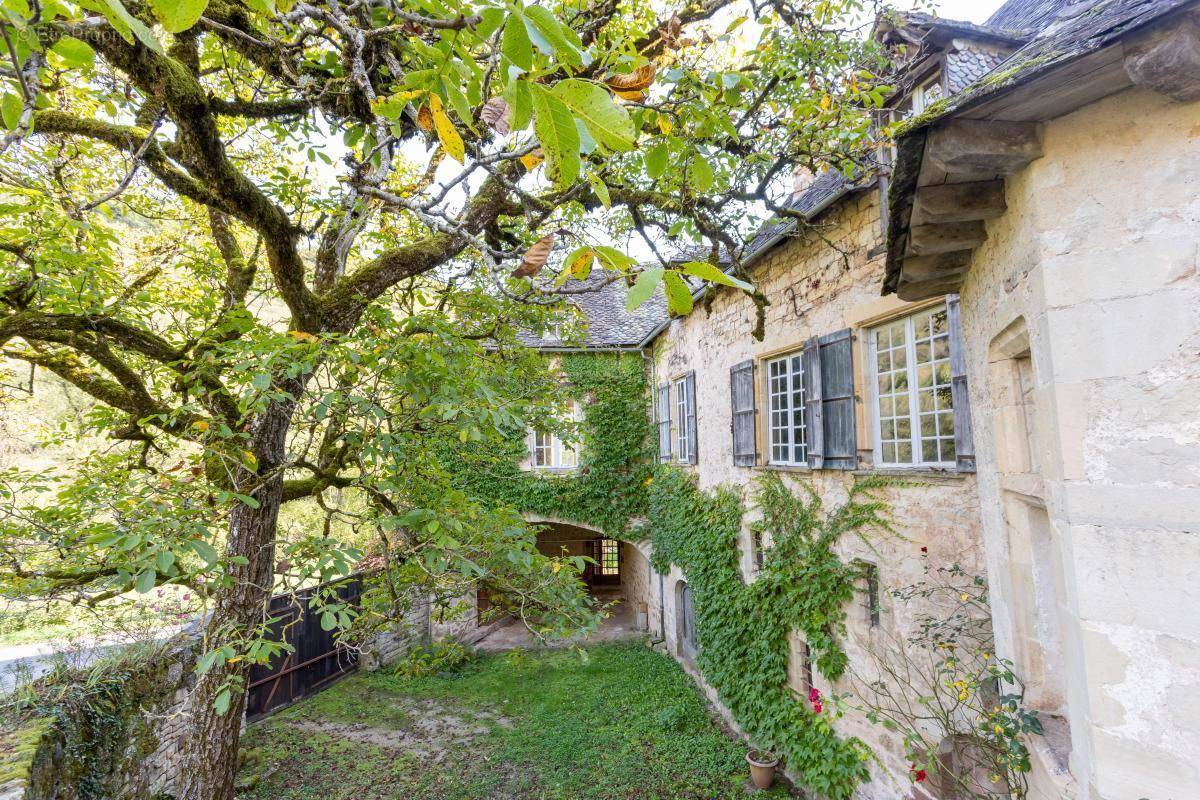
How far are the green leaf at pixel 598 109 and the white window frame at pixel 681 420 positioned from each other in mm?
8592

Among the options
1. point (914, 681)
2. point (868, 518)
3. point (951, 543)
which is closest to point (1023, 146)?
point (951, 543)

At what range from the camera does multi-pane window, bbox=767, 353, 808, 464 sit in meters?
6.11

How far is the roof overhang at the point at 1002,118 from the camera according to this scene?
143 cm

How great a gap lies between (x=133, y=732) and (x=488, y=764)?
392cm

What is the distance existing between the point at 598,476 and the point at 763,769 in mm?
6253

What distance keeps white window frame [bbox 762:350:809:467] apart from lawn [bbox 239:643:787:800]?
3081 mm

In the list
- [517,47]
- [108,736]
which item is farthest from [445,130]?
[108,736]

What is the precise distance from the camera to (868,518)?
466cm

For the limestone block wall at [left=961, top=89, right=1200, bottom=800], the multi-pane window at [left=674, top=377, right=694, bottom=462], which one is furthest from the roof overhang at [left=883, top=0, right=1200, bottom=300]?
the multi-pane window at [left=674, top=377, right=694, bottom=462]

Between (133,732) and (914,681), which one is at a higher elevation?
(914,681)

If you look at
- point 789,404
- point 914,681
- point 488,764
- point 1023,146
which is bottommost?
point 488,764

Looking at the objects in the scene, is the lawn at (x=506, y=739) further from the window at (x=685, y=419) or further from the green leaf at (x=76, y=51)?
the green leaf at (x=76, y=51)

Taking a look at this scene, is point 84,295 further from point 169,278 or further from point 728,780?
point 728,780

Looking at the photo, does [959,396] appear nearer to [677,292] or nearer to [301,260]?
[677,292]
